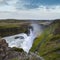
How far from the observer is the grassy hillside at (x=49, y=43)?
1030 cm

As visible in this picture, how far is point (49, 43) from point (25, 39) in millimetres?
1215

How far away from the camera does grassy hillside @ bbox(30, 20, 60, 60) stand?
10.3 m

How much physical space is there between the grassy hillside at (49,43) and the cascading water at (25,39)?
0.81 feet

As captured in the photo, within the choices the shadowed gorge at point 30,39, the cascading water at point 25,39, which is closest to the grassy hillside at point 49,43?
the shadowed gorge at point 30,39

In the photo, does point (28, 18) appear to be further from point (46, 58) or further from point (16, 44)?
point (46, 58)

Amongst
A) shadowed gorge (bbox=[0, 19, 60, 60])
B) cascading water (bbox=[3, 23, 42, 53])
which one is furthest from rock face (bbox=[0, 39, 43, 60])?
cascading water (bbox=[3, 23, 42, 53])

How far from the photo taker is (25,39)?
1091cm

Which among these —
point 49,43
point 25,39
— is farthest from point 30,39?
point 49,43

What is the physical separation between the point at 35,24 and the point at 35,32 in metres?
0.44

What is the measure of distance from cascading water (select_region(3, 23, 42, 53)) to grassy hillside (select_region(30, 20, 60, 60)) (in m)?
0.25

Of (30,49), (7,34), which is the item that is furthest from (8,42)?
(30,49)

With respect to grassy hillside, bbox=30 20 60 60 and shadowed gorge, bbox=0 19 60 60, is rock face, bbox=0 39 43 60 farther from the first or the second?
grassy hillside, bbox=30 20 60 60

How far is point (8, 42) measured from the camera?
10.8m

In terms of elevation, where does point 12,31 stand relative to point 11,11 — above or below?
below
